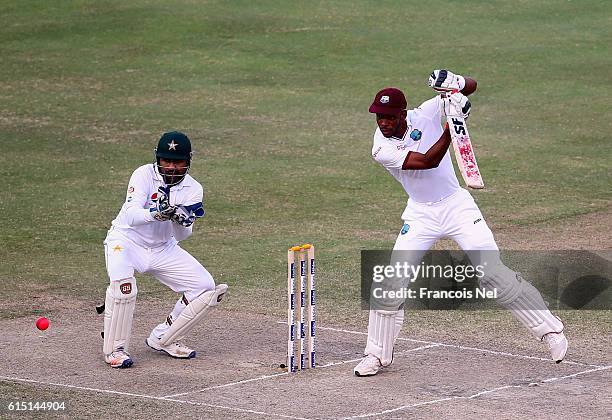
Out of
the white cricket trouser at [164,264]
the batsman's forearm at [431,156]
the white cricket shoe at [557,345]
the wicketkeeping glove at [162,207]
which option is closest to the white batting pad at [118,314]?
the white cricket trouser at [164,264]

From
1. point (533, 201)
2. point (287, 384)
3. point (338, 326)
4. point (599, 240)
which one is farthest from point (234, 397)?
point (533, 201)

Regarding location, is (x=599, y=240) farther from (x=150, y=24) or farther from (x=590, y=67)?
(x=150, y=24)

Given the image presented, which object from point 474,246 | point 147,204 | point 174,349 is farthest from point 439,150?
point 174,349

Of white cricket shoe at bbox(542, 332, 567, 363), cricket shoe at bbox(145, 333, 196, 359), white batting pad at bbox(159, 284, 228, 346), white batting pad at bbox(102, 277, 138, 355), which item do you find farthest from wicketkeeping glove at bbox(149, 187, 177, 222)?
white cricket shoe at bbox(542, 332, 567, 363)

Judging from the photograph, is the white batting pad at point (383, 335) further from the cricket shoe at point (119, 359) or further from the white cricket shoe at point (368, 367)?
the cricket shoe at point (119, 359)

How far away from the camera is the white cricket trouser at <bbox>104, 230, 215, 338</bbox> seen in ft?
35.4

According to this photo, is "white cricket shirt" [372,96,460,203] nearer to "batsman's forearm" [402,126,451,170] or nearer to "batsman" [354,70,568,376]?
"batsman" [354,70,568,376]

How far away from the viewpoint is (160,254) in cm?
1092

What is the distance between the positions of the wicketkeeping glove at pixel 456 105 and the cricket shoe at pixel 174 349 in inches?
119

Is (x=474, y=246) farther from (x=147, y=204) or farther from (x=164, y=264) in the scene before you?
(x=147, y=204)

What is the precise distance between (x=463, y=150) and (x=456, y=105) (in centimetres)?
37

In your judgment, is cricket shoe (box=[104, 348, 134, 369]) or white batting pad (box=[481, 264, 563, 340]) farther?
cricket shoe (box=[104, 348, 134, 369])

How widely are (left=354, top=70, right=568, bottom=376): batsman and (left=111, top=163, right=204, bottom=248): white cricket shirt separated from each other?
164 cm

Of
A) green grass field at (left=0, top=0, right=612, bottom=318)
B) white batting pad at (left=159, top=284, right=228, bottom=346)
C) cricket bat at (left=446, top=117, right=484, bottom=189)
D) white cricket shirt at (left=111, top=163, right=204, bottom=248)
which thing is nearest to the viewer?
cricket bat at (left=446, top=117, right=484, bottom=189)
